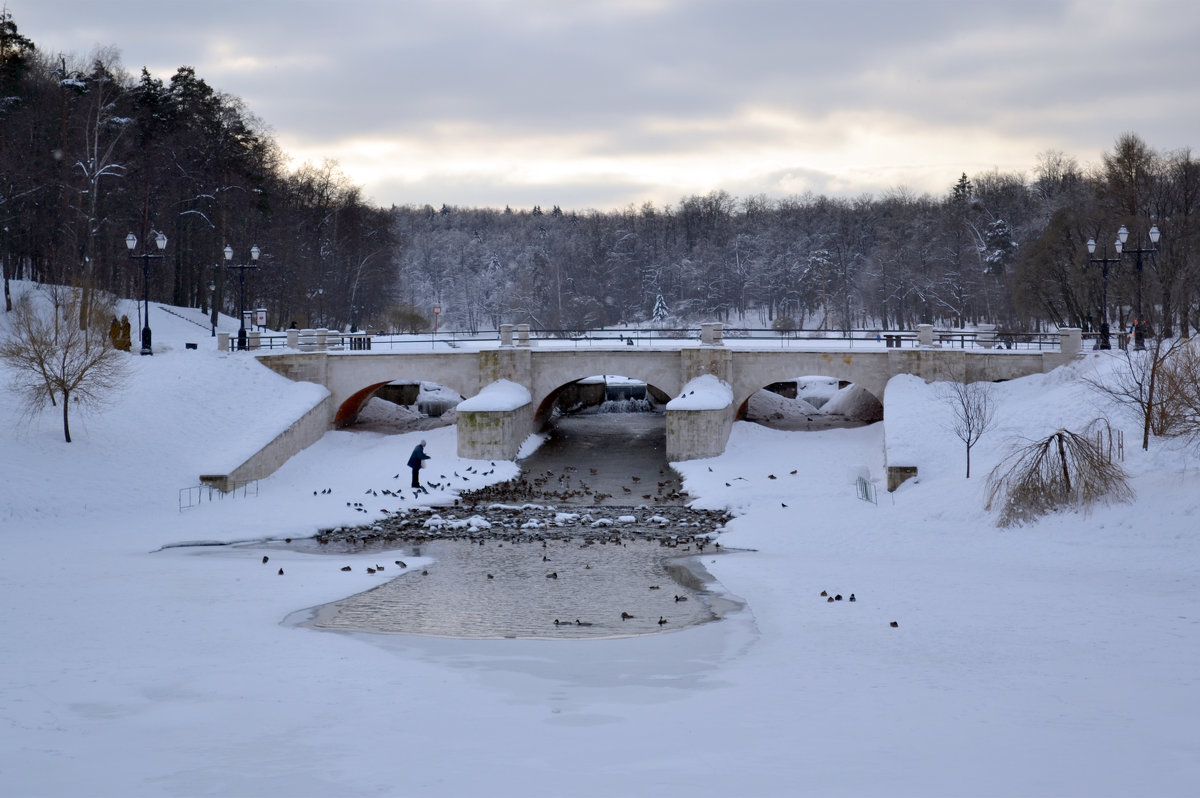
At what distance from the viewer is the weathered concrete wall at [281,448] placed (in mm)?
30848

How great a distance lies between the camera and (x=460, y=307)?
11862 cm

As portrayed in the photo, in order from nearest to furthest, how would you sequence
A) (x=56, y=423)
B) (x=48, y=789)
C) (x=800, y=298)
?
(x=48, y=789) → (x=56, y=423) → (x=800, y=298)

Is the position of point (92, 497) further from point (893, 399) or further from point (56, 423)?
point (893, 399)

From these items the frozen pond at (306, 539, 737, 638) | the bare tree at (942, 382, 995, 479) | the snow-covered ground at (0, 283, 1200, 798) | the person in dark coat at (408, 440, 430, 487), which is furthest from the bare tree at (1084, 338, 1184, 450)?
the person in dark coat at (408, 440, 430, 487)

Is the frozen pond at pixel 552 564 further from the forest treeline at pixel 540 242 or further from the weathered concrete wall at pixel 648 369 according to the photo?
the forest treeline at pixel 540 242

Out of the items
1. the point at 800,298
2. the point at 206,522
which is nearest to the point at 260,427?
the point at 206,522

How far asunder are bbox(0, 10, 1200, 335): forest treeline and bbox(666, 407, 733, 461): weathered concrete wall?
15.3 metres

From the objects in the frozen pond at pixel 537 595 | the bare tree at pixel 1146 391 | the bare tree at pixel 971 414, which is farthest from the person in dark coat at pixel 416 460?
the bare tree at pixel 1146 391

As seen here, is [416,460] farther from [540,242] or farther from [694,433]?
[540,242]

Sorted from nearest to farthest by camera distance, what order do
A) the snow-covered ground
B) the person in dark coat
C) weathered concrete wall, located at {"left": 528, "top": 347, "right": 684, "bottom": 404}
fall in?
the snow-covered ground → the person in dark coat → weathered concrete wall, located at {"left": 528, "top": 347, "right": 684, "bottom": 404}

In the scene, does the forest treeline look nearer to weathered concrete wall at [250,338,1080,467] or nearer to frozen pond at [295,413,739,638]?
weathered concrete wall at [250,338,1080,467]

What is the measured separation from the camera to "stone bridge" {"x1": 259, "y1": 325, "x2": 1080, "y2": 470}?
3703 cm

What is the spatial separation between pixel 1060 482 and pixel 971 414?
8130 mm

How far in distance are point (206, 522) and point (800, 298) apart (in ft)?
246
